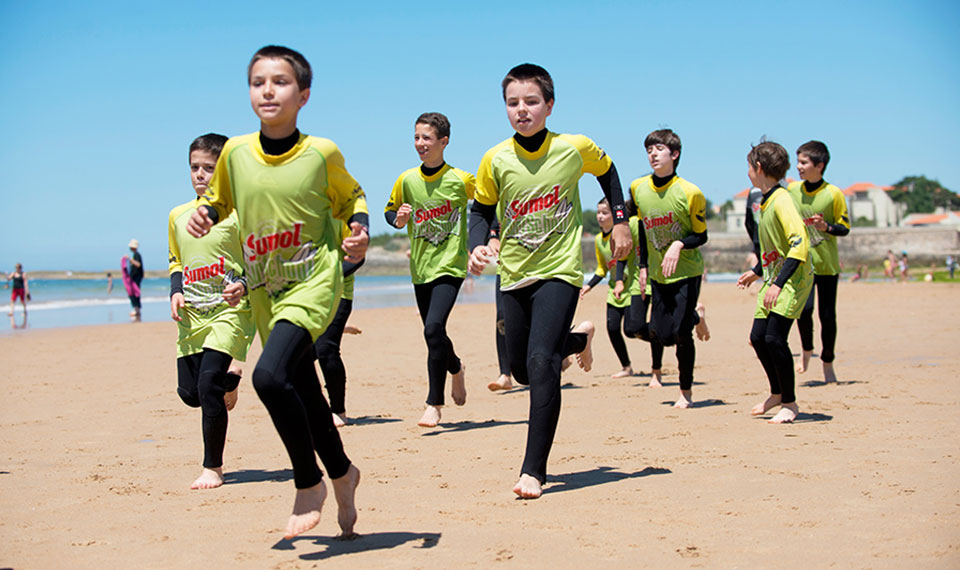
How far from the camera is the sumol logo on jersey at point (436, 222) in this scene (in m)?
7.63

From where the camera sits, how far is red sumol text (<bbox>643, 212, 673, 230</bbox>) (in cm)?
778

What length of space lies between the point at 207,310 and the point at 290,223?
190 centimetres

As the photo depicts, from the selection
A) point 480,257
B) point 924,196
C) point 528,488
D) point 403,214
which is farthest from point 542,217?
point 924,196

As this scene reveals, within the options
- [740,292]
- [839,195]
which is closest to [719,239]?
[740,292]

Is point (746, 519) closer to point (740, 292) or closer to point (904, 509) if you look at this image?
point (904, 509)

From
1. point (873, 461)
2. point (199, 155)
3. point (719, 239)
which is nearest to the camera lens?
point (873, 461)

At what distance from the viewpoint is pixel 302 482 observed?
13.0ft

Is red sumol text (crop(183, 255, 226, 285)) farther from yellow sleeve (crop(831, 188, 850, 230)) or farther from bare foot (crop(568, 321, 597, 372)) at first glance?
yellow sleeve (crop(831, 188, 850, 230))

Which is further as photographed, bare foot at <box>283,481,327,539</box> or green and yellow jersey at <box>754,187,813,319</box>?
green and yellow jersey at <box>754,187,813,319</box>

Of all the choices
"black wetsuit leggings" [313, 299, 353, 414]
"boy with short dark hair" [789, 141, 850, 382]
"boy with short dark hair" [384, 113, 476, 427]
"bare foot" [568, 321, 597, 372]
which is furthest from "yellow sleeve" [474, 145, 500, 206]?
"boy with short dark hair" [789, 141, 850, 382]

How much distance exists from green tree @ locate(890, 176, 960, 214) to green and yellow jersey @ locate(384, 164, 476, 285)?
157m

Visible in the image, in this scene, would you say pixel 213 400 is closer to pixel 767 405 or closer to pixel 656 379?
pixel 767 405

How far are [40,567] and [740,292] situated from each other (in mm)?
33413

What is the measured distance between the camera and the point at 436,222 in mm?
7660
